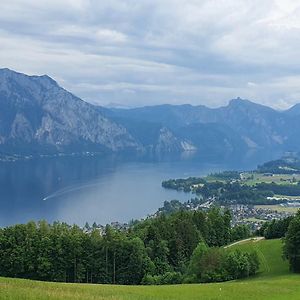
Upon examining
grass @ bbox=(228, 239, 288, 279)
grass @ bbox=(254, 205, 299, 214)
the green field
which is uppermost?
the green field

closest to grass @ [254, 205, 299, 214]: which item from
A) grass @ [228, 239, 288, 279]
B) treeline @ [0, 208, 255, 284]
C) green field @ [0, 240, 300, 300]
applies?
grass @ [228, 239, 288, 279]

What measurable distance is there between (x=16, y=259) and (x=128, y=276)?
10.4 meters

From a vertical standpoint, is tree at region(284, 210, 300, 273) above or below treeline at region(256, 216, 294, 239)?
above

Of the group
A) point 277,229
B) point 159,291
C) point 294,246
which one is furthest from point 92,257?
point 277,229

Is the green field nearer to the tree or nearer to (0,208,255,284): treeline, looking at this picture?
the tree

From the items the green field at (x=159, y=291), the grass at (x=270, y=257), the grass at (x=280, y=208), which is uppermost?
the green field at (x=159, y=291)

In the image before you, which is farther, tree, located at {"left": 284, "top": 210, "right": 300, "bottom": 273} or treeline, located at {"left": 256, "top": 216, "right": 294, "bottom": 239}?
treeline, located at {"left": 256, "top": 216, "right": 294, "bottom": 239}

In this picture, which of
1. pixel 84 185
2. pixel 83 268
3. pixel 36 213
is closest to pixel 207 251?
pixel 83 268

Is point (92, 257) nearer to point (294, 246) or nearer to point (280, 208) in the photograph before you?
point (294, 246)

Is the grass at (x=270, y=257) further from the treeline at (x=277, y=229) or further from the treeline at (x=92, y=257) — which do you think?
the treeline at (x=277, y=229)

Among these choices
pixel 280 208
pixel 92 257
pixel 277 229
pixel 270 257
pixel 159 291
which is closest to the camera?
pixel 159 291

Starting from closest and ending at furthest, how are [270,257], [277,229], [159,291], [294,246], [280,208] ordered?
[159,291] < [294,246] < [270,257] < [277,229] < [280,208]

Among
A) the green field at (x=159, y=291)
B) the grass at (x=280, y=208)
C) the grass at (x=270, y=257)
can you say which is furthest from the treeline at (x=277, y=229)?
the grass at (x=280, y=208)

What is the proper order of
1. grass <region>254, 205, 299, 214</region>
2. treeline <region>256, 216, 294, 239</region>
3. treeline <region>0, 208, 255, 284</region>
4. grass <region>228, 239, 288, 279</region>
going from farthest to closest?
grass <region>254, 205, 299, 214</region> < treeline <region>256, 216, 294, 239</region> < treeline <region>0, 208, 255, 284</region> < grass <region>228, 239, 288, 279</region>
